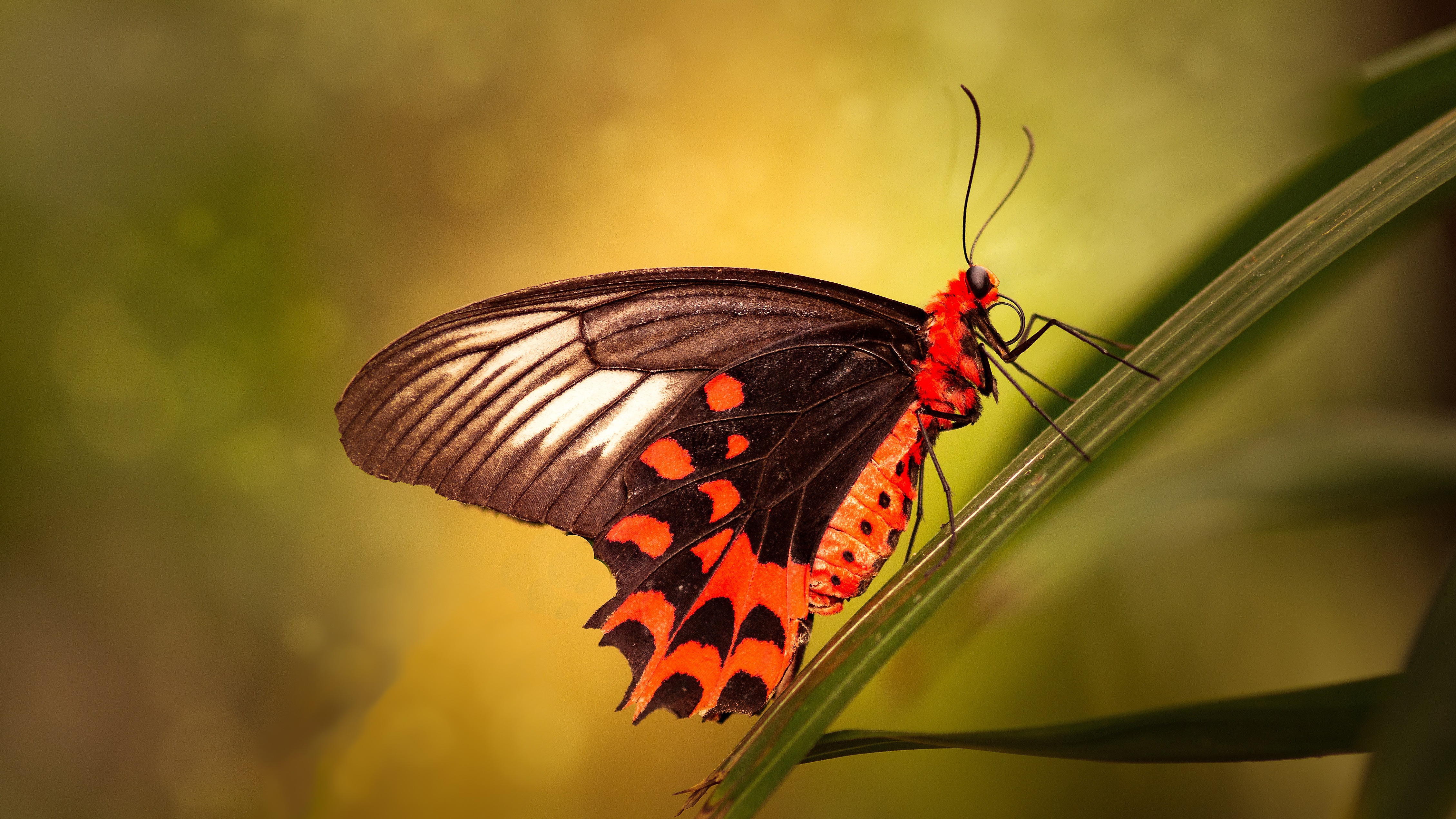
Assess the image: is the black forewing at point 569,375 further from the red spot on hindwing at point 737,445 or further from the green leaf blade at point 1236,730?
the green leaf blade at point 1236,730

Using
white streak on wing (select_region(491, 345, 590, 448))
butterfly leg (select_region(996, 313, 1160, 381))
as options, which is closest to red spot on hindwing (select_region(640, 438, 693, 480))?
white streak on wing (select_region(491, 345, 590, 448))

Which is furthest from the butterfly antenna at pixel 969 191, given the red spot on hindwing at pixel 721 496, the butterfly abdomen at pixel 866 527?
the red spot on hindwing at pixel 721 496

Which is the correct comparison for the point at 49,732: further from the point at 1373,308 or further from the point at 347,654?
the point at 1373,308

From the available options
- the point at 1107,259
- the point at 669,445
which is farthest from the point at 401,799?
the point at 1107,259

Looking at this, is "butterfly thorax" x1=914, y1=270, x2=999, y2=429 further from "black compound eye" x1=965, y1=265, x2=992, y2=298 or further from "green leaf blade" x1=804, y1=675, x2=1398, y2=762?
"green leaf blade" x1=804, y1=675, x2=1398, y2=762

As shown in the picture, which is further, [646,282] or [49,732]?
[49,732]

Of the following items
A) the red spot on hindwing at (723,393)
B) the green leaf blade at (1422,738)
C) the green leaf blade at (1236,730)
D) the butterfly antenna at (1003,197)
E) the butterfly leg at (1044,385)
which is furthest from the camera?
the butterfly antenna at (1003,197)
